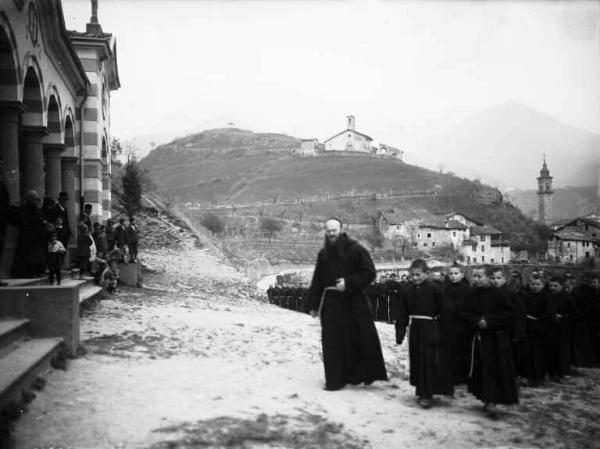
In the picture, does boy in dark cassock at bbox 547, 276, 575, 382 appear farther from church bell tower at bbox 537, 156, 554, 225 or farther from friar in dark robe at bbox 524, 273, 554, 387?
church bell tower at bbox 537, 156, 554, 225

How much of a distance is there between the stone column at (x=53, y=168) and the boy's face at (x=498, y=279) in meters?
11.0

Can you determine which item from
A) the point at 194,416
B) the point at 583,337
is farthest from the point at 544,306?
the point at 194,416

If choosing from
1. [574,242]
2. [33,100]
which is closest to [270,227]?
[574,242]

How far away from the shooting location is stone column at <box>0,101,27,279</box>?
9.40m

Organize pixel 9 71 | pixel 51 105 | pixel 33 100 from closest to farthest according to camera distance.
Result: pixel 9 71 < pixel 33 100 < pixel 51 105

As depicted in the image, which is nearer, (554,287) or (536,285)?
(536,285)

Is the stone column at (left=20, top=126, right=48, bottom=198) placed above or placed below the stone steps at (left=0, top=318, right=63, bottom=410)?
above

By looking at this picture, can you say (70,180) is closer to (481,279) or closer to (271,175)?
(481,279)

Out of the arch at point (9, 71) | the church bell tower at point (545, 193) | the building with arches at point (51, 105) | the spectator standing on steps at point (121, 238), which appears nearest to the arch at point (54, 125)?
the building with arches at point (51, 105)

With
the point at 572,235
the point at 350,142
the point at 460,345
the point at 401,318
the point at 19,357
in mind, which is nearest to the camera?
the point at 19,357

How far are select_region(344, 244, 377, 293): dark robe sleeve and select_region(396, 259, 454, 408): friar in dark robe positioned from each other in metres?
0.50

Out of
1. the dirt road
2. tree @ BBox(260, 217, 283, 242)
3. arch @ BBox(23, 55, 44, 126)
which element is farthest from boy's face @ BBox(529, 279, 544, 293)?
tree @ BBox(260, 217, 283, 242)

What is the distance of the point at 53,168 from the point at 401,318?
10605mm

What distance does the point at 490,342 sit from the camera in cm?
653
